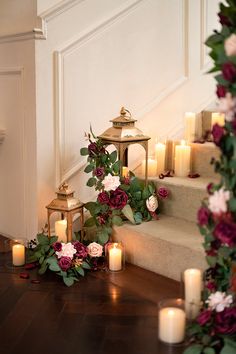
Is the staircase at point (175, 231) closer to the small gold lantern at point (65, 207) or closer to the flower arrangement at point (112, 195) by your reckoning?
the flower arrangement at point (112, 195)

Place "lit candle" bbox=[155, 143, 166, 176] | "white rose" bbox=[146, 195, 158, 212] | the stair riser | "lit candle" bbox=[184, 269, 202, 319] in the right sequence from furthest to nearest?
"lit candle" bbox=[155, 143, 166, 176], "white rose" bbox=[146, 195, 158, 212], the stair riser, "lit candle" bbox=[184, 269, 202, 319]

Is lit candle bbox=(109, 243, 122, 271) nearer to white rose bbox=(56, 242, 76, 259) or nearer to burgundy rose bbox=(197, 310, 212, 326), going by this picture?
white rose bbox=(56, 242, 76, 259)

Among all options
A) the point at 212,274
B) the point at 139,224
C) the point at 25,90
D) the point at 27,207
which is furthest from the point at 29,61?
the point at 212,274

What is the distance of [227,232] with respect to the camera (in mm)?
1782

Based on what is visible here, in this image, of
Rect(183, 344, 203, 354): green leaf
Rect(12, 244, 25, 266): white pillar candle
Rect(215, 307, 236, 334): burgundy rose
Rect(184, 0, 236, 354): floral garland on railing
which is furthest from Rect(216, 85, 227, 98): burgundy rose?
Rect(12, 244, 25, 266): white pillar candle

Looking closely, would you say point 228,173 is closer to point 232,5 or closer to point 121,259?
point 232,5

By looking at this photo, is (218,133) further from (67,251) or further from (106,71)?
(106,71)

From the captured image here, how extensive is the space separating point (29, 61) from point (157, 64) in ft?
3.20

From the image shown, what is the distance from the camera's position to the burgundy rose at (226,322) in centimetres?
204

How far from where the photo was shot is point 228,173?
6.07 ft

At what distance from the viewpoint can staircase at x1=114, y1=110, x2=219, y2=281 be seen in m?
3.03

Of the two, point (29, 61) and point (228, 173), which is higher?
point (29, 61)

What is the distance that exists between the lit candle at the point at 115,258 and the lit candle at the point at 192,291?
2.53 feet

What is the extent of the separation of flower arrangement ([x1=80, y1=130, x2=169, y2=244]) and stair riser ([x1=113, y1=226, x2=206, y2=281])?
10 cm
